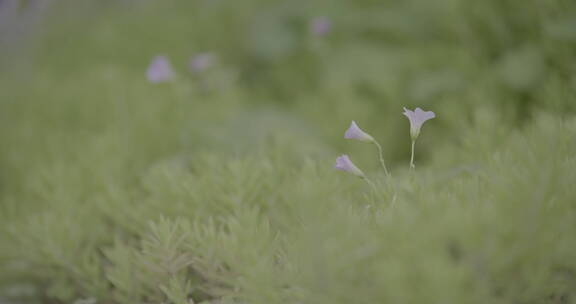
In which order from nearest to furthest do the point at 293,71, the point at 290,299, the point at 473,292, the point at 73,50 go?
the point at 473,292 < the point at 290,299 < the point at 293,71 < the point at 73,50

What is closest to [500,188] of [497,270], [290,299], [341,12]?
[497,270]

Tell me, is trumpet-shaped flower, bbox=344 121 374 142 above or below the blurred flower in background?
below

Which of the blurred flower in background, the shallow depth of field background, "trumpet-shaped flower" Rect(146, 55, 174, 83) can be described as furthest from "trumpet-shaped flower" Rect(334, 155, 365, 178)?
the blurred flower in background

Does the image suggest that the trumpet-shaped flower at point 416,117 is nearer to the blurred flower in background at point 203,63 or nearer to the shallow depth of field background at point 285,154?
the shallow depth of field background at point 285,154

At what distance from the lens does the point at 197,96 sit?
1.90m

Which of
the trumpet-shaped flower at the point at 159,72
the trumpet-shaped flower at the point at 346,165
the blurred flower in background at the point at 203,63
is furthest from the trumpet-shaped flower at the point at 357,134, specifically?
the blurred flower in background at the point at 203,63

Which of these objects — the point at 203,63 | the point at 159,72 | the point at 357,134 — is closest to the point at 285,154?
the point at 357,134

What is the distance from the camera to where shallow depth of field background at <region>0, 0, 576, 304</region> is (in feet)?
1.94

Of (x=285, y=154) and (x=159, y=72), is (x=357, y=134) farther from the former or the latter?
(x=159, y=72)

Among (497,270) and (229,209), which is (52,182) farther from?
(497,270)

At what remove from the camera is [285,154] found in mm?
1230

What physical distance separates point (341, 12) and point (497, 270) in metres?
1.73

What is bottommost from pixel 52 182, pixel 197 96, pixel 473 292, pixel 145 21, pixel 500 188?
pixel 473 292

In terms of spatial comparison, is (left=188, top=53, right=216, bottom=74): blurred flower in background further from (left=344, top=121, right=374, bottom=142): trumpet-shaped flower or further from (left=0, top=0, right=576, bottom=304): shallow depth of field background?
(left=344, top=121, right=374, bottom=142): trumpet-shaped flower
